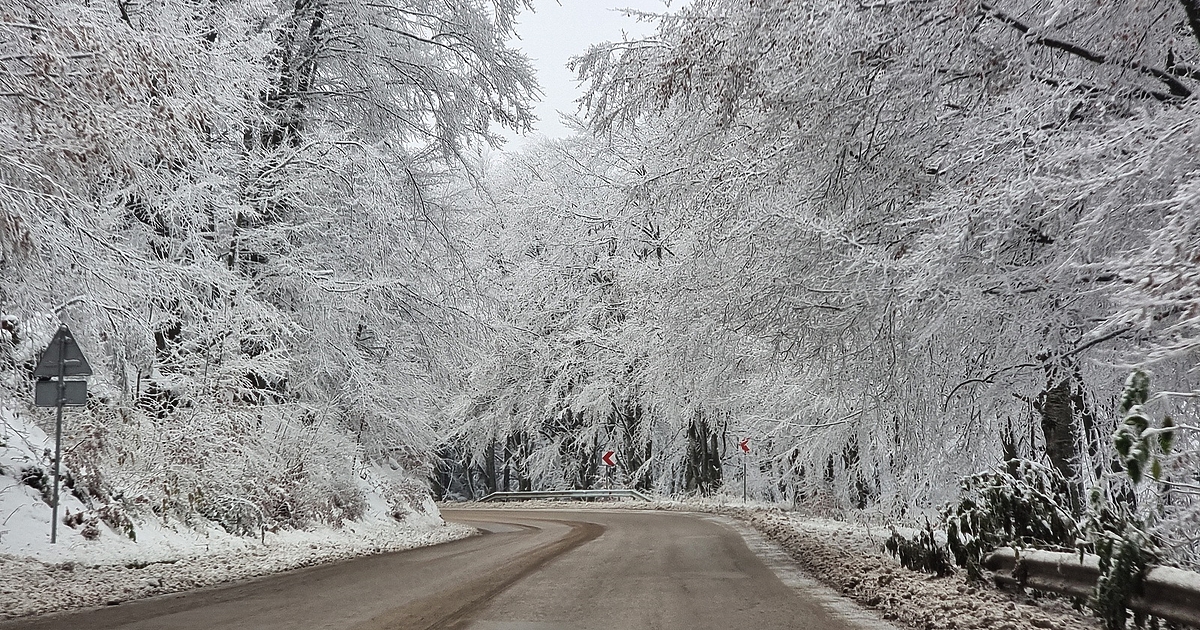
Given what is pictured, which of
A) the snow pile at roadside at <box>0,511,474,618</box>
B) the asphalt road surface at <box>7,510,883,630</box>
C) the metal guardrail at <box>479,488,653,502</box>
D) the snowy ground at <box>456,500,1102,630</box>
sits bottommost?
the metal guardrail at <box>479,488,653,502</box>

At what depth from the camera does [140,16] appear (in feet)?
29.3

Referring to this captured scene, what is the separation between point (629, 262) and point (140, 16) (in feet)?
82.7

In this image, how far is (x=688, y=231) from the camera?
15.0m

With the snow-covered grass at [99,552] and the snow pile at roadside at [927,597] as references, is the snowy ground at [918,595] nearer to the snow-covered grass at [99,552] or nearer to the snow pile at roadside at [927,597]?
the snow pile at roadside at [927,597]

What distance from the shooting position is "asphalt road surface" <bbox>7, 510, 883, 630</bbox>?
6863 mm

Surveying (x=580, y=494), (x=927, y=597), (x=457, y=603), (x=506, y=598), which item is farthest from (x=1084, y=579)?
(x=580, y=494)

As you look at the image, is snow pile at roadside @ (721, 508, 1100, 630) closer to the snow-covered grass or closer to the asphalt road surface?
the asphalt road surface

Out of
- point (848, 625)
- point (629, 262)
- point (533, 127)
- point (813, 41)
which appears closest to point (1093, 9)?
point (813, 41)

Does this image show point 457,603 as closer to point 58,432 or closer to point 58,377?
point 58,432

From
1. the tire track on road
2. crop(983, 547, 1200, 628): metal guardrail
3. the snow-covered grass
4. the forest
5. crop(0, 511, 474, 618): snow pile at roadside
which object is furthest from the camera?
the snow-covered grass

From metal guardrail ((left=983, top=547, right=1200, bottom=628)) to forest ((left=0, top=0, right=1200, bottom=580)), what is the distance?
1.33 feet

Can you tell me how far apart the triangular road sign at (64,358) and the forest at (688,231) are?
11.6 inches

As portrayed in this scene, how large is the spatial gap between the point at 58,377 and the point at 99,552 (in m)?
1.95

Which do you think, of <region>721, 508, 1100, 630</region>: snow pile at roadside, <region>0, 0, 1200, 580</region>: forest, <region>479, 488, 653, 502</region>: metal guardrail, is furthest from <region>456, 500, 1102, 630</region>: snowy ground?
<region>479, 488, 653, 502</region>: metal guardrail
